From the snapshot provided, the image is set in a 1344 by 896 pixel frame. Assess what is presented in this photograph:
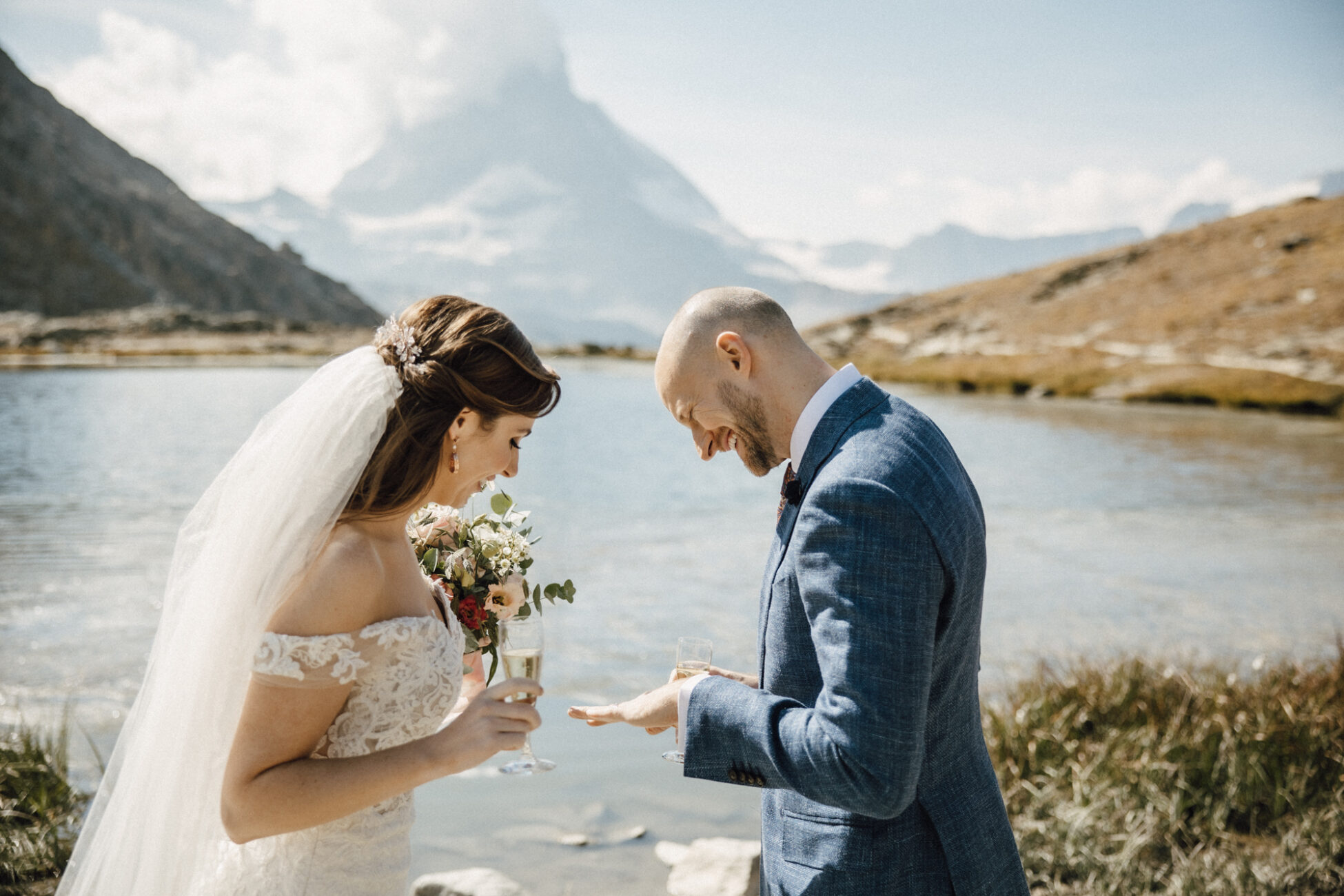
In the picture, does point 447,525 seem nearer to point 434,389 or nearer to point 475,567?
point 475,567

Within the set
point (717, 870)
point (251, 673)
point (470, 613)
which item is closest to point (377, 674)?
point (251, 673)

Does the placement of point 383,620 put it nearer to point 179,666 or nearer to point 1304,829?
point 179,666

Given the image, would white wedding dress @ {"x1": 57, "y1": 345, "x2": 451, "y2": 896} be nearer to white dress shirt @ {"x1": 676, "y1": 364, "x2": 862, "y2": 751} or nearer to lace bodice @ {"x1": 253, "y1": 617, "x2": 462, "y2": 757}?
lace bodice @ {"x1": 253, "y1": 617, "x2": 462, "y2": 757}

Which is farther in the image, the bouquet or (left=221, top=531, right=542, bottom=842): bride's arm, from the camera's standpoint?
the bouquet

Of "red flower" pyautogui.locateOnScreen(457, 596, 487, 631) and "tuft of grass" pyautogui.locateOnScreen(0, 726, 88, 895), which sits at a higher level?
"red flower" pyautogui.locateOnScreen(457, 596, 487, 631)

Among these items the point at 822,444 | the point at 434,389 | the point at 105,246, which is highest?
the point at 105,246

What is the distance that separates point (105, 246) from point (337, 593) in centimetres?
11121

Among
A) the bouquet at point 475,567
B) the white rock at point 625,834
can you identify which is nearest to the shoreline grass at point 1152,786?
the white rock at point 625,834

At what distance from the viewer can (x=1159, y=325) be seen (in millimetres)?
43406

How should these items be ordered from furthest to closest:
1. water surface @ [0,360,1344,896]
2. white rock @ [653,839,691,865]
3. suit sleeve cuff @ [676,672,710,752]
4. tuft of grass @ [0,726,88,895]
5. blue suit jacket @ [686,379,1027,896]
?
water surface @ [0,360,1344,896], white rock @ [653,839,691,865], tuft of grass @ [0,726,88,895], suit sleeve cuff @ [676,672,710,752], blue suit jacket @ [686,379,1027,896]

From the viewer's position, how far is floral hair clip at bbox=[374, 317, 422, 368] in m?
2.41

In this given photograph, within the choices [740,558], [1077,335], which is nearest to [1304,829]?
[740,558]

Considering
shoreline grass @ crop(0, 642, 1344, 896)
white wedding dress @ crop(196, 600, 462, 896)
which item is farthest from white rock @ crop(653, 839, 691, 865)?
white wedding dress @ crop(196, 600, 462, 896)

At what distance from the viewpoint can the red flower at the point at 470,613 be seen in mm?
2727
